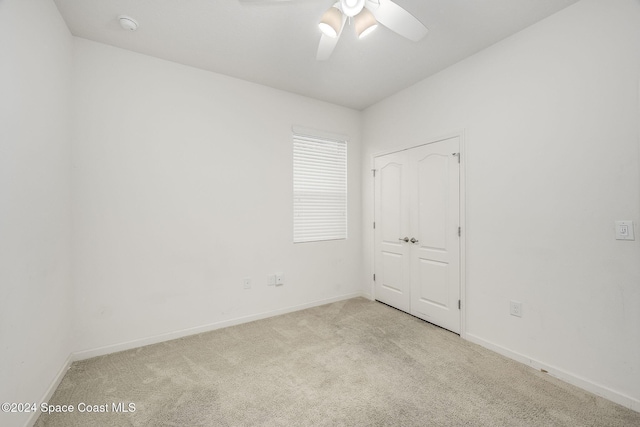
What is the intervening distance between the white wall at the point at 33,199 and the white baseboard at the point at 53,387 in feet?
0.12

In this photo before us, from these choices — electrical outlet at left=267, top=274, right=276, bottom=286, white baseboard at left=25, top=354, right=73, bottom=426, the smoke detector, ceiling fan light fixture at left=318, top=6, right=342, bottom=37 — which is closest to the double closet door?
electrical outlet at left=267, top=274, right=276, bottom=286

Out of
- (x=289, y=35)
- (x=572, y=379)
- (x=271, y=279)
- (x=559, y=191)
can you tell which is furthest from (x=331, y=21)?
(x=572, y=379)

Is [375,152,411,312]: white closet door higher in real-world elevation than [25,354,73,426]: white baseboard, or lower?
higher

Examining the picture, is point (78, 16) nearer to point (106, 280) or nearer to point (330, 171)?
point (106, 280)

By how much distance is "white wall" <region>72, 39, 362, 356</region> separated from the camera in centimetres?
232

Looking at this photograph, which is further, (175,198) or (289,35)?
(175,198)

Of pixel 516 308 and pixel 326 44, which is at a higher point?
pixel 326 44

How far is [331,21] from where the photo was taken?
1602 millimetres

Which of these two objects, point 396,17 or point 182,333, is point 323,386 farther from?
point 396,17

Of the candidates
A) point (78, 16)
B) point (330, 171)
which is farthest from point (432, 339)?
point (78, 16)

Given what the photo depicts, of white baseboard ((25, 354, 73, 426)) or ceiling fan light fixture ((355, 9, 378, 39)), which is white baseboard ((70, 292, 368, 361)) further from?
ceiling fan light fixture ((355, 9, 378, 39))

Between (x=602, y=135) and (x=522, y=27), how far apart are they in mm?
1110

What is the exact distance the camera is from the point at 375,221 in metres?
3.75

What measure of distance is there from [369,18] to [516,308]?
8.34 feet
